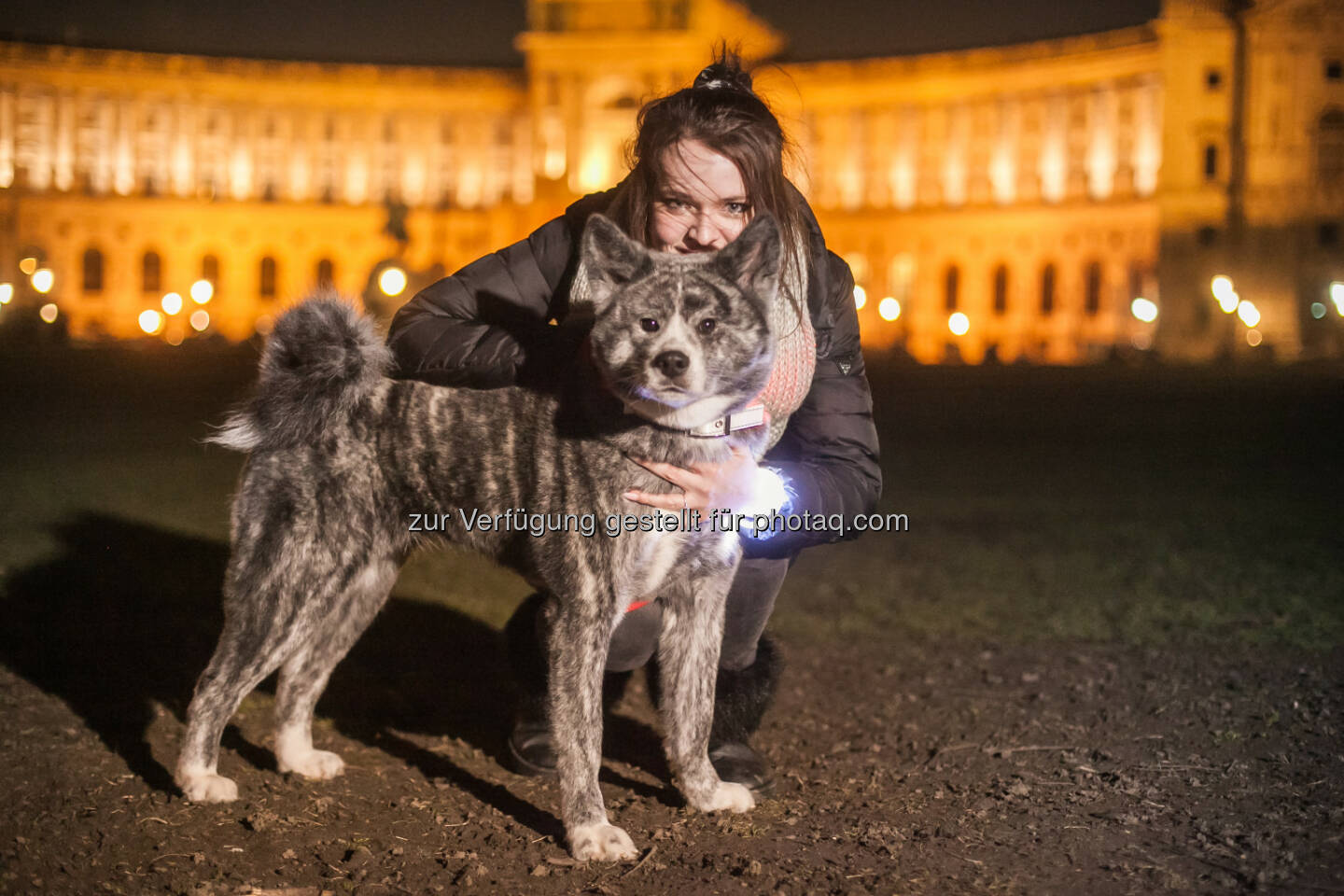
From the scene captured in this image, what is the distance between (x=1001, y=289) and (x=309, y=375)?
59782mm

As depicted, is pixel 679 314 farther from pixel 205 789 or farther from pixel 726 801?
pixel 205 789

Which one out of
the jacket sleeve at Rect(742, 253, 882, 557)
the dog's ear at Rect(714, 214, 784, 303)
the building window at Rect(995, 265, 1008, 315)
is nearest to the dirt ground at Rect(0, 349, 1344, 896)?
the jacket sleeve at Rect(742, 253, 882, 557)

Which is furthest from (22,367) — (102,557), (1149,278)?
(1149,278)

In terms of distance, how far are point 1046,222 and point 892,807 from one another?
5734 cm

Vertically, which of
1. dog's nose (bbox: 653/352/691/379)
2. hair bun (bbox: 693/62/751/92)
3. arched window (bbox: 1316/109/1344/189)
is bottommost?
dog's nose (bbox: 653/352/691/379)

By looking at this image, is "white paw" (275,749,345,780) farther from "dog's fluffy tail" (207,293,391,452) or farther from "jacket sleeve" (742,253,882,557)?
"jacket sleeve" (742,253,882,557)

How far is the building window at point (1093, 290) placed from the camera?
5759cm

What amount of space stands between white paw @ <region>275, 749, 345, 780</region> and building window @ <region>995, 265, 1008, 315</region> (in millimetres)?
58686

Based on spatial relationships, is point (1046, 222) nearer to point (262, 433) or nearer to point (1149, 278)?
point (1149, 278)

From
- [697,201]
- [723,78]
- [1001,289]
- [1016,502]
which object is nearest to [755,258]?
[697,201]

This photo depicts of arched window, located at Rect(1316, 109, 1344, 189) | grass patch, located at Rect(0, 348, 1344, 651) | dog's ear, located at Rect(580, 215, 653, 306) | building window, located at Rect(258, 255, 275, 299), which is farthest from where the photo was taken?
building window, located at Rect(258, 255, 275, 299)

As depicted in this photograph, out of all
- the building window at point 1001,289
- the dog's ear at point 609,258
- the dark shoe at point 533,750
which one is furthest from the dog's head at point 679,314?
the building window at point 1001,289

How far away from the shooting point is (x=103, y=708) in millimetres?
5695

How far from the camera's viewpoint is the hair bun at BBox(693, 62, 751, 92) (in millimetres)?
4648
